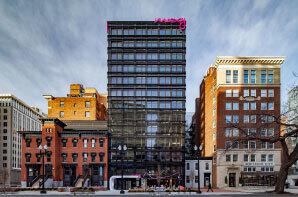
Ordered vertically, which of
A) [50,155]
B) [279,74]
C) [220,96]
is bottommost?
[50,155]

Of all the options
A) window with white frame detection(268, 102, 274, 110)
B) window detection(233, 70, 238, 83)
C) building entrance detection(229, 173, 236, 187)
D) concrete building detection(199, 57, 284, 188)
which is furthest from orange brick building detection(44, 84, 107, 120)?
window with white frame detection(268, 102, 274, 110)

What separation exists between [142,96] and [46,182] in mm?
28789

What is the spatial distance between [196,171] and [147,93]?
70.6 ft

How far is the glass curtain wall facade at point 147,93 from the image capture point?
8288 cm

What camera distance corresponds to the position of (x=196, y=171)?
82.6 meters

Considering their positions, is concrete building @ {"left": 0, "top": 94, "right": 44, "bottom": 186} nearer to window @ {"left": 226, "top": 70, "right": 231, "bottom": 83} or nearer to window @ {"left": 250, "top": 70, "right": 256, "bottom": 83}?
window @ {"left": 226, "top": 70, "right": 231, "bottom": 83}

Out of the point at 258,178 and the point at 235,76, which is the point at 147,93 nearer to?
the point at 235,76

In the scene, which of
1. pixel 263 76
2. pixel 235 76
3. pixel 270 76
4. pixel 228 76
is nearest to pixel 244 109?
pixel 235 76

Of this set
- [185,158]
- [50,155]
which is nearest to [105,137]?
[50,155]

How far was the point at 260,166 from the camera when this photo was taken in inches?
3056

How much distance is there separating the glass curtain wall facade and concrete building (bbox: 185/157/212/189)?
2.24 meters

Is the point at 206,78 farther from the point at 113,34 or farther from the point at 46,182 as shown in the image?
the point at 46,182

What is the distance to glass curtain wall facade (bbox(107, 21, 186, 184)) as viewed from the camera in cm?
8288

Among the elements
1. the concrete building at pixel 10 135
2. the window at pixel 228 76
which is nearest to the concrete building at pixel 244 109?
the window at pixel 228 76
